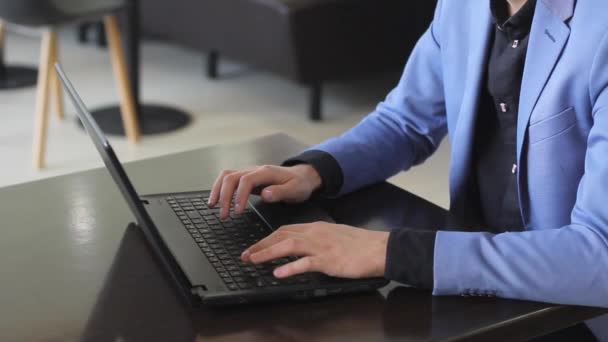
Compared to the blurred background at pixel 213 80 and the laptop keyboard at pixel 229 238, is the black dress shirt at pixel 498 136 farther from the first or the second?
the blurred background at pixel 213 80

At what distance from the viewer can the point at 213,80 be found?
4238mm

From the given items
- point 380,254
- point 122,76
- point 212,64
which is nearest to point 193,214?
point 380,254

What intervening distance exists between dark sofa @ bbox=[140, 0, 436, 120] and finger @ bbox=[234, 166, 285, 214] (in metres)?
2.19

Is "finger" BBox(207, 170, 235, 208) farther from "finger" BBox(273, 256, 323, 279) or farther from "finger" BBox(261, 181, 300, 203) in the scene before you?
"finger" BBox(273, 256, 323, 279)

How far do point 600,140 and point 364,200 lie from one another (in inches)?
14.8

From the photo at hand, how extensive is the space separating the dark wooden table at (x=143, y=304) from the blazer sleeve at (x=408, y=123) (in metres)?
0.15

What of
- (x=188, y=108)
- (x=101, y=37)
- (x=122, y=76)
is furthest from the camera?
(x=101, y=37)

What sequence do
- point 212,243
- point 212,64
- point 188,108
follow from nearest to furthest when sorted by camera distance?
point 212,243 → point 188,108 → point 212,64

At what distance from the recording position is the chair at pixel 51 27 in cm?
307

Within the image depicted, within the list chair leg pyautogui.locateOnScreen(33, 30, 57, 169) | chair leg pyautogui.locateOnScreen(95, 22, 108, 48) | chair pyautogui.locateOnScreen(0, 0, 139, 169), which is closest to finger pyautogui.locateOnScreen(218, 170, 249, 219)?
chair pyautogui.locateOnScreen(0, 0, 139, 169)

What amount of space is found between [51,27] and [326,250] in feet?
7.70

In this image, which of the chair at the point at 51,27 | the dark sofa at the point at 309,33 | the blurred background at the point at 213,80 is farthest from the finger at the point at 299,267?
the dark sofa at the point at 309,33

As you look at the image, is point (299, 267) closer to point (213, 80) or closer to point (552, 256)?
point (552, 256)

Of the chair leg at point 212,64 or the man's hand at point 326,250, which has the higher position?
the man's hand at point 326,250
